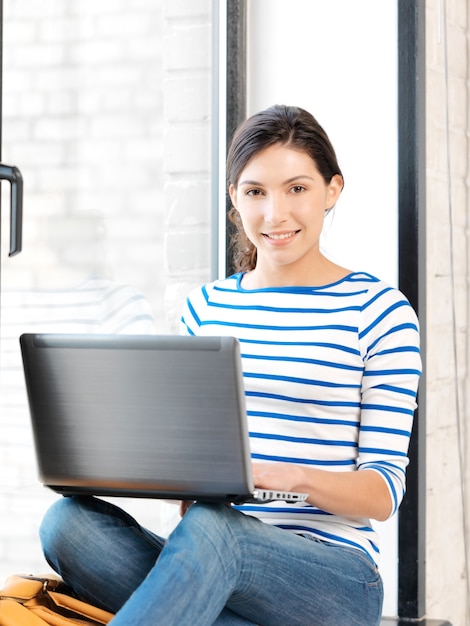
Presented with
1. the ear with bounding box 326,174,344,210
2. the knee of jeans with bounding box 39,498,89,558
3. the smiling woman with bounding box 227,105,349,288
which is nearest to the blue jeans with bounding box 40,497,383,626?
the knee of jeans with bounding box 39,498,89,558

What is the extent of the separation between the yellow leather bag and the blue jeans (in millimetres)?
30

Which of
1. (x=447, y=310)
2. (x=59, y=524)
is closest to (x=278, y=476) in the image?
(x=59, y=524)

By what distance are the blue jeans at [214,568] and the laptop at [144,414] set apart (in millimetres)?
67

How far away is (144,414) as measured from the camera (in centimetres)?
138

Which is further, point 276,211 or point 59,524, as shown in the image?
point 276,211

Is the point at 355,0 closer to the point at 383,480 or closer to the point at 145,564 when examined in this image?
the point at 383,480

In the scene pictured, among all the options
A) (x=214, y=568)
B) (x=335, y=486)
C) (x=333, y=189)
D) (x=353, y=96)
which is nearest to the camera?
(x=214, y=568)

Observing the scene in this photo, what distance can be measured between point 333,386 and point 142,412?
1.35 feet

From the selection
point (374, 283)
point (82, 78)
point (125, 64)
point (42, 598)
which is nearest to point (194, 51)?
point (125, 64)

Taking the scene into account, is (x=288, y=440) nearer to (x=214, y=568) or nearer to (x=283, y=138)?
(x=214, y=568)

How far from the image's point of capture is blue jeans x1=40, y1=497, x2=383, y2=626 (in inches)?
52.9

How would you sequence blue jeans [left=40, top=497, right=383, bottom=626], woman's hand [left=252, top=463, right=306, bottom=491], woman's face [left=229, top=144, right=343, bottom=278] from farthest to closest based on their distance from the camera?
woman's face [left=229, top=144, right=343, bottom=278] → woman's hand [left=252, top=463, right=306, bottom=491] → blue jeans [left=40, top=497, right=383, bottom=626]

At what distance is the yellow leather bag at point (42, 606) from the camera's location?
1.38 metres

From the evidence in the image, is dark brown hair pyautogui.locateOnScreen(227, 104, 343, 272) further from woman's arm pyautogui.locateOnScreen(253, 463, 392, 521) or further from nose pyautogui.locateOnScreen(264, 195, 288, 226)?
woman's arm pyautogui.locateOnScreen(253, 463, 392, 521)
